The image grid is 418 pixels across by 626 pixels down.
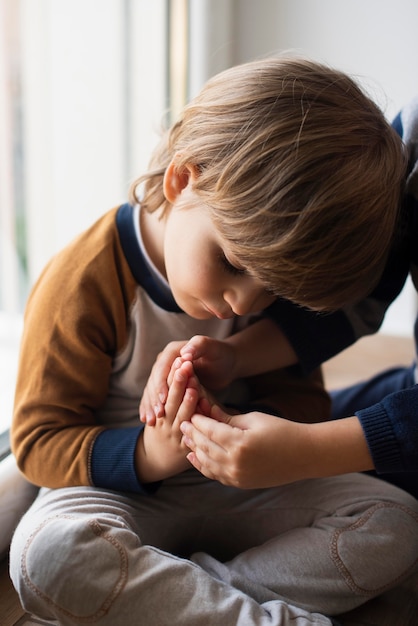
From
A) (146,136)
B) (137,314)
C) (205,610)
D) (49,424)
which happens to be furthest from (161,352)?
(146,136)

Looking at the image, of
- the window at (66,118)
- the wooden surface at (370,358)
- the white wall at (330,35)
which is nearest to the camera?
the window at (66,118)

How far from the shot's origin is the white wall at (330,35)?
59.9 inches

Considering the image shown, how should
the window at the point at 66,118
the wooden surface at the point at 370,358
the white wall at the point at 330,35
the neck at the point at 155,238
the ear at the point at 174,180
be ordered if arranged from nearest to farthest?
1. the ear at the point at 174,180
2. the neck at the point at 155,238
3. the window at the point at 66,118
4. the white wall at the point at 330,35
5. the wooden surface at the point at 370,358

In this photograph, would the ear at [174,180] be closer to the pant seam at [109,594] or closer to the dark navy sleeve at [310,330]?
the dark navy sleeve at [310,330]

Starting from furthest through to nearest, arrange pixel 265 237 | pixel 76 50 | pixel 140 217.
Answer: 1. pixel 76 50
2. pixel 140 217
3. pixel 265 237

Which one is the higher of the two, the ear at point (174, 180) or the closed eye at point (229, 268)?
the ear at point (174, 180)

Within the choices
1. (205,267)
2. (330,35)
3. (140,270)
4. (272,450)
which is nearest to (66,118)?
(330,35)

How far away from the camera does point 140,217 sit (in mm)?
970

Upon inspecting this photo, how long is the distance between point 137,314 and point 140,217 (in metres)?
0.13

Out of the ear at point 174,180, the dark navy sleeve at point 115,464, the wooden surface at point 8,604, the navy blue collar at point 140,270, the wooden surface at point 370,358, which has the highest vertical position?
the ear at point 174,180

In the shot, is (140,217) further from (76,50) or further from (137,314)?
(76,50)

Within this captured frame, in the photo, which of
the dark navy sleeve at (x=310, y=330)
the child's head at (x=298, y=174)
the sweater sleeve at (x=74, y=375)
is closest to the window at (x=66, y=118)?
the sweater sleeve at (x=74, y=375)

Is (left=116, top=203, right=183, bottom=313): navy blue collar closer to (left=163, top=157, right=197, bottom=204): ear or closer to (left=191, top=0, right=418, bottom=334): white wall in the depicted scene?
(left=163, top=157, right=197, bottom=204): ear

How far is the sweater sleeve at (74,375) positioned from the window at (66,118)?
0.44 meters
